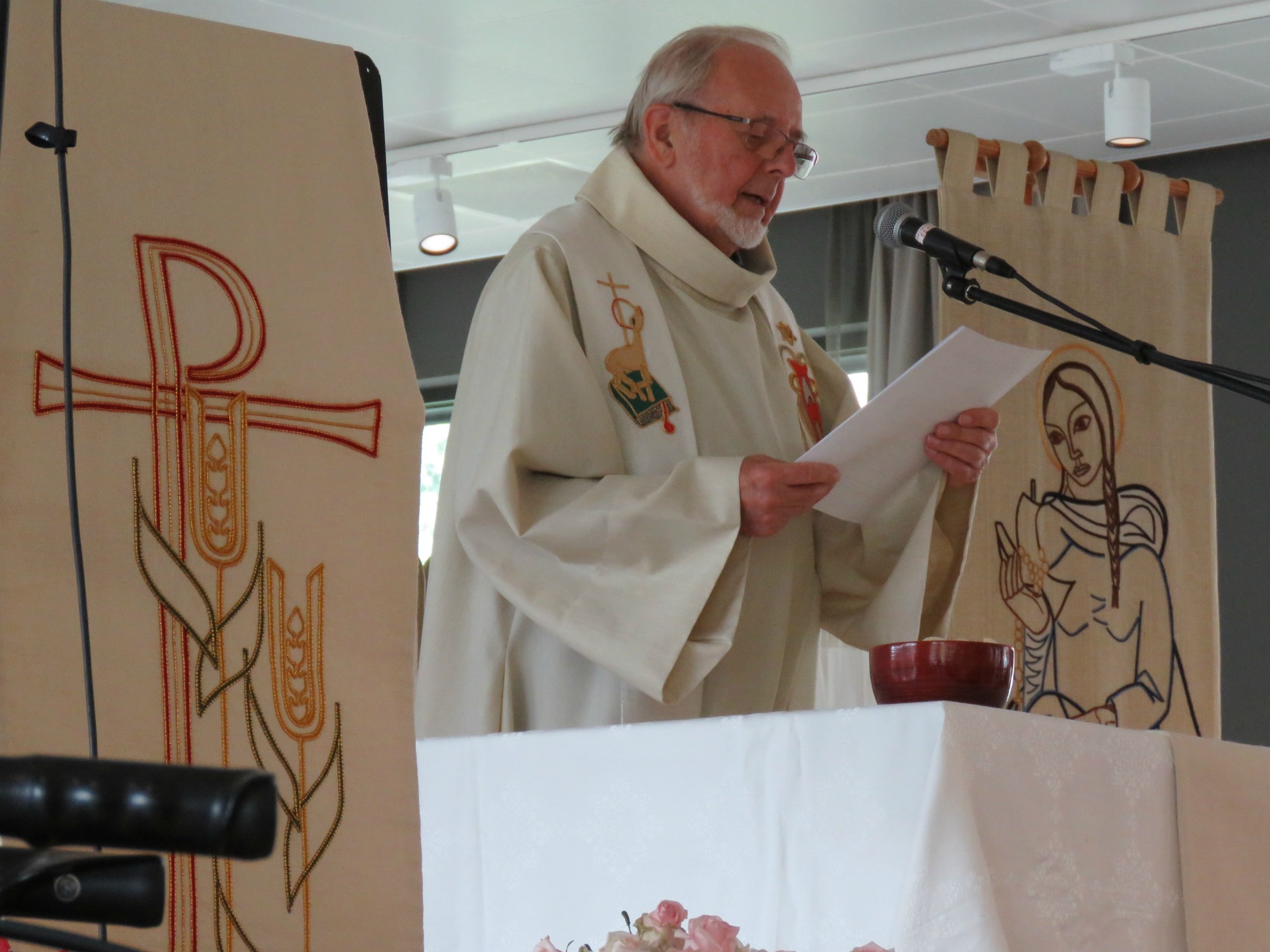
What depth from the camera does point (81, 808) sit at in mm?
489

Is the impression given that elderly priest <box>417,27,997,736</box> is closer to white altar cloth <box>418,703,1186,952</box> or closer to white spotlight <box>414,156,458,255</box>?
white altar cloth <box>418,703,1186,952</box>

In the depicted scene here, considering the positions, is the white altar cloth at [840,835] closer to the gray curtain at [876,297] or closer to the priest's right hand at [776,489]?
the priest's right hand at [776,489]

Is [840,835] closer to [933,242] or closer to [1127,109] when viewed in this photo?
[933,242]

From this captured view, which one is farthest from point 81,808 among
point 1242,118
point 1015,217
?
point 1242,118

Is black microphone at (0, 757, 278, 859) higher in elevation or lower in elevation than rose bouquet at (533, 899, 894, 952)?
higher

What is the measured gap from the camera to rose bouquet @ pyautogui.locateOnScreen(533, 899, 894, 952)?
1.14m

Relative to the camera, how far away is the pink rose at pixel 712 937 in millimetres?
1144

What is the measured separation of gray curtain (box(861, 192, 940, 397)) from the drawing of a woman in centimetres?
280

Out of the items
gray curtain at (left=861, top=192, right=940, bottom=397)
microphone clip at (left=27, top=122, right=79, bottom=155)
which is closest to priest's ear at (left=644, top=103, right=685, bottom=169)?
microphone clip at (left=27, top=122, right=79, bottom=155)

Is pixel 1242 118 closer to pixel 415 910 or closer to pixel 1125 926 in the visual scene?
pixel 1125 926

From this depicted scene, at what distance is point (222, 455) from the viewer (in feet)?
A: 4.08

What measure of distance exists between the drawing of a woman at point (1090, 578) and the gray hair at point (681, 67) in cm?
102

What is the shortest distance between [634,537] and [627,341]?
38 centimetres

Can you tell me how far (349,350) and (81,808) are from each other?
85 centimetres
